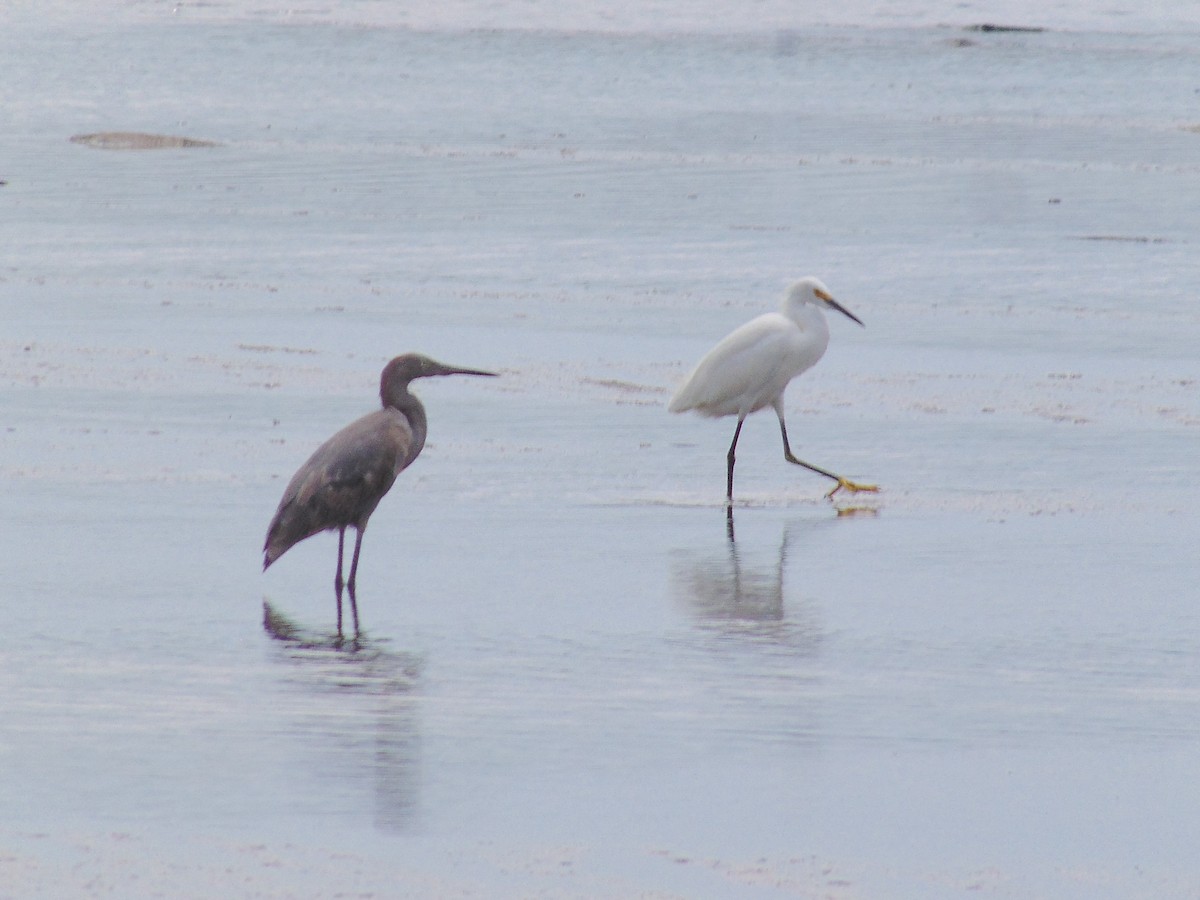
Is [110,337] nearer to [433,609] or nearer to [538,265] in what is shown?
[538,265]

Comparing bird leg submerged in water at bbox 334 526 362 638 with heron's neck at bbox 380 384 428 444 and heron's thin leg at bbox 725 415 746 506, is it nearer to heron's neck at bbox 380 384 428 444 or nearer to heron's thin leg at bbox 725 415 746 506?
heron's neck at bbox 380 384 428 444

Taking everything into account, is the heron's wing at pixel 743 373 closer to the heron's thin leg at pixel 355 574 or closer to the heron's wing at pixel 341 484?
the heron's wing at pixel 341 484

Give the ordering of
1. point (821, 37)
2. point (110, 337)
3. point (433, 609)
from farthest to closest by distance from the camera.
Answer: point (821, 37) → point (110, 337) → point (433, 609)

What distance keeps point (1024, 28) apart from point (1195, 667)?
45.8 metres

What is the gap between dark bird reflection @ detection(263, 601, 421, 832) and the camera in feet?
20.4

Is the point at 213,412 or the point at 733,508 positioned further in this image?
the point at 213,412

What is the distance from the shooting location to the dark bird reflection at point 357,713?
6.21 metres

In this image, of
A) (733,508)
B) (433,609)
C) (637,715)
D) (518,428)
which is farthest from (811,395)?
(637,715)

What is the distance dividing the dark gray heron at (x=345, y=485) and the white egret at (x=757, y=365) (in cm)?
302

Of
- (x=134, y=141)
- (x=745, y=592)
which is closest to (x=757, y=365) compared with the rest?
(x=745, y=592)

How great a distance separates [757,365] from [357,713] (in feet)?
17.8

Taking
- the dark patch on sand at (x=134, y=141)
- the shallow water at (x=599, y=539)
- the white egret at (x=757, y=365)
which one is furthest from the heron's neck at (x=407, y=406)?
the dark patch on sand at (x=134, y=141)

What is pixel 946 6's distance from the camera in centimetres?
6303

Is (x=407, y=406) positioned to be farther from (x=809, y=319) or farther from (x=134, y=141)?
(x=134, y=141)
